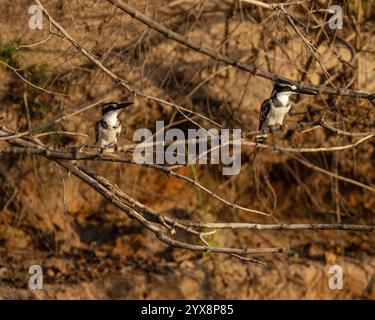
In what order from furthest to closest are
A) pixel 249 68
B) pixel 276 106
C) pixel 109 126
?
pixel 276 106
pixel 109 126
pixel 249 68

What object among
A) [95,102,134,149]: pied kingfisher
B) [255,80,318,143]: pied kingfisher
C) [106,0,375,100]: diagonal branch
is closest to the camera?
[106,0,375,100]: diagonal branch

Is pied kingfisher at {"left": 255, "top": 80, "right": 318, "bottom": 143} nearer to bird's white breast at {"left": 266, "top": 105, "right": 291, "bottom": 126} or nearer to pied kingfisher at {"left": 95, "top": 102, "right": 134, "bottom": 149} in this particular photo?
bird's white breast at {"left": 266, "top": 105, "right": 291, "bottom": 126}

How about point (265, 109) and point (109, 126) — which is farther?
point (265, 109)

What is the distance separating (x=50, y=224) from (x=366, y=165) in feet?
8.11

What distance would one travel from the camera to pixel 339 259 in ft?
22.2

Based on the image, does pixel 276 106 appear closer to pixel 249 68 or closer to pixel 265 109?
pixel 265 109

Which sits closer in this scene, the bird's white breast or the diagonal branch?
the diagonal branch

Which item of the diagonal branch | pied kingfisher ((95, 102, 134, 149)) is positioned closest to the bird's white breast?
pied kingfisher ((95, 102, 134, 149))

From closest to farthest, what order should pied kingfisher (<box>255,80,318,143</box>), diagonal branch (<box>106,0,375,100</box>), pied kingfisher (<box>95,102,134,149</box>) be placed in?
diagonal branch (<box>106,0,375,100</box>), pied kingfisher (<box>95,102,134,149</box>), pied kingfisher (<box>255,80,318,143</box>)

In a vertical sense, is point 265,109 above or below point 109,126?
above

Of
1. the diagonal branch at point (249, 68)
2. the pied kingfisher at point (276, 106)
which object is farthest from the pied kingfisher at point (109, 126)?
the diagonal branch at point (249, 68)

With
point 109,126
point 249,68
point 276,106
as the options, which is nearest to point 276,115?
point 276,106

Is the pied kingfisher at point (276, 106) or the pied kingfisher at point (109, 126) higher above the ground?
the pied kingfisher at point (276, 106)

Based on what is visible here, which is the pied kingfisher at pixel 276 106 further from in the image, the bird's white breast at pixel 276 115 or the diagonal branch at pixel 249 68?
the diagonal branch at pixel 249 68
